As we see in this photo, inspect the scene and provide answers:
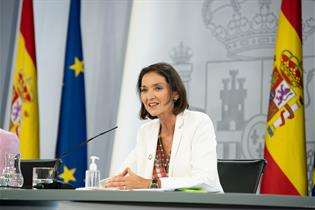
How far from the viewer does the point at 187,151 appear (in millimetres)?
2955

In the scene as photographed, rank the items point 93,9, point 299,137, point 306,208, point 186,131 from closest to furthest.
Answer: point 306,208, point 186,131, point 299,137, point 93,9

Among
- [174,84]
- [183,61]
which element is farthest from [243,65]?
[174,84]

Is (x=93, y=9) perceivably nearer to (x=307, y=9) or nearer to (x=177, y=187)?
(x=307, y=9)

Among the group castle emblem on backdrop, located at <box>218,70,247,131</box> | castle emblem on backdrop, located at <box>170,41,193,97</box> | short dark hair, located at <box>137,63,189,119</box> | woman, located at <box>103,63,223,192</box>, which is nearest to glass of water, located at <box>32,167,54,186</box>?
woman, located at <box>103,63,223,192</box>

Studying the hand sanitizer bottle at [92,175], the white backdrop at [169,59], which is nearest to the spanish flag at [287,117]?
the white backdrop at [169,59]

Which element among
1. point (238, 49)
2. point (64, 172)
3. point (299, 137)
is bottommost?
point (64, 172)

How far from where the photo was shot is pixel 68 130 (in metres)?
5.07

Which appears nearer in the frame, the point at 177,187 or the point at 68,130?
the point at 177,187

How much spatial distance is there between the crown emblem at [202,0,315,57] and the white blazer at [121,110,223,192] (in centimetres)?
183

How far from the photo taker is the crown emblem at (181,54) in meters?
5.06

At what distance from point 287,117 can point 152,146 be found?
1426 millimetres

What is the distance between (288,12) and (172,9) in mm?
1224

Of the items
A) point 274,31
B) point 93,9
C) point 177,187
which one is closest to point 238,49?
point 274,31

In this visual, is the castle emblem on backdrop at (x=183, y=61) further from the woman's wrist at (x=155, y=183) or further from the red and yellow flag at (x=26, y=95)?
the woman's wrist at (x=155, y=183)
